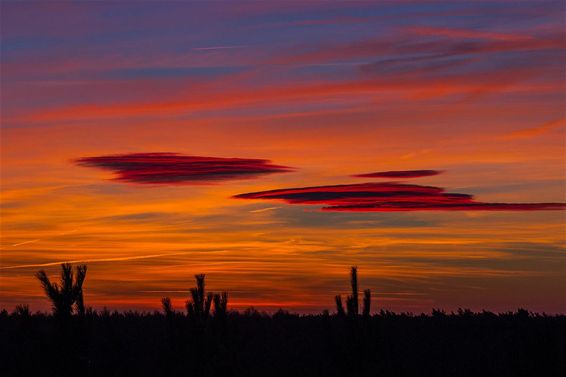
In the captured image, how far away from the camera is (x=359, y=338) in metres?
23.8

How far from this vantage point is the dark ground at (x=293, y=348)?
2350 cm

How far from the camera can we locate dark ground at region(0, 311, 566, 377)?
925 inches

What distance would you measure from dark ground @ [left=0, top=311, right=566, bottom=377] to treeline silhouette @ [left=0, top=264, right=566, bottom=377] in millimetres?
32

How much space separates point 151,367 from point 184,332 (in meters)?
9.46

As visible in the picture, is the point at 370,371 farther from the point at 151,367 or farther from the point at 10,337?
the point at 10,337

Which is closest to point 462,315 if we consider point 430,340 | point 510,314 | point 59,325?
point 510,314

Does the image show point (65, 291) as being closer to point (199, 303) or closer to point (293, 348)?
point (199, 303)

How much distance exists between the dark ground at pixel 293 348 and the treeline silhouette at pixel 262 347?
32 mm

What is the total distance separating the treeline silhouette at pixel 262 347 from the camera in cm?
2283

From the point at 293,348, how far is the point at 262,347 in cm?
144

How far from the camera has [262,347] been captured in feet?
125

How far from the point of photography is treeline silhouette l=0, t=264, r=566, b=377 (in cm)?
2283

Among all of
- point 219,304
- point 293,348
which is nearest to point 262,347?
point 293,348

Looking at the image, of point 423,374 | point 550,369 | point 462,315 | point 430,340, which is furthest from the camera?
point 462,315
